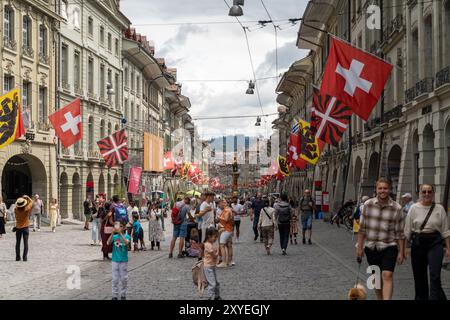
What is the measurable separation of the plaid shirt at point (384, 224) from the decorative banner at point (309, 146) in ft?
81.6

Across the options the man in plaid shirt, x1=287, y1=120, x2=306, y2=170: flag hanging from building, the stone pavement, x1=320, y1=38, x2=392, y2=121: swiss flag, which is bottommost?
the stone pavement

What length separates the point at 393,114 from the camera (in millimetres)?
29672

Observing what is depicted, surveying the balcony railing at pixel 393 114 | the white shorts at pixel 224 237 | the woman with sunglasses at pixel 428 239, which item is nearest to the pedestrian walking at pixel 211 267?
the woman with sunglasses at pixel 428 239

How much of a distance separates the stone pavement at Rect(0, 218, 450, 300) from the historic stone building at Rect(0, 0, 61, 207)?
1534cm

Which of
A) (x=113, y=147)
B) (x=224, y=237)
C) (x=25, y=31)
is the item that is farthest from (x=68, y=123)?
(x=224, y=237)

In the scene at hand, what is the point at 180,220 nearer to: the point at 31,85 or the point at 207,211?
the point at 207,211

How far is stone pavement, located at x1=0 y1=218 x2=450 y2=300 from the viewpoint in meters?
12.4

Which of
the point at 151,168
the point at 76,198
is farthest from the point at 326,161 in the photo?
the point at 76,198

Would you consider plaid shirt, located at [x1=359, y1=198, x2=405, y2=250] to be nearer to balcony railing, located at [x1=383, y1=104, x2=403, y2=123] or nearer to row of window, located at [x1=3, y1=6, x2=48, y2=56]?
balcony railing, located at [x1=383, y1=104, x2=403, y2=123]

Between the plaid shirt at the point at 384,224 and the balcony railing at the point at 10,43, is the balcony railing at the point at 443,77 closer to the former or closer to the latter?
the plaid shirt at the point at 384,224

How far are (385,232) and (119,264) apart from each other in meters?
4.09

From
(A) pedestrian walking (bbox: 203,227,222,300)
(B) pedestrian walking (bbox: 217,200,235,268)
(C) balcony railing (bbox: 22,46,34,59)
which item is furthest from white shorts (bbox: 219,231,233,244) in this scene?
(C) balcony railing (bbox: 22,46,34,59)

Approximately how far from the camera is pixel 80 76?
48500mm

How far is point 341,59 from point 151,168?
36991 mm
